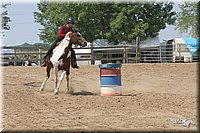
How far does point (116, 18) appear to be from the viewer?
1577 inches

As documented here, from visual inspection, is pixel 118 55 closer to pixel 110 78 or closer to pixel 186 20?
pixel 110 78

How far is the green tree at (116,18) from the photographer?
129ft

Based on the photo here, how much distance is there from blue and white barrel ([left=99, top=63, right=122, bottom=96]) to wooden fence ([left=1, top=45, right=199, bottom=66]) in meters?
13.7

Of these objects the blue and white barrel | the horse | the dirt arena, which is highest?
the horse

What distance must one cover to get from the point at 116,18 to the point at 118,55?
9.75 m

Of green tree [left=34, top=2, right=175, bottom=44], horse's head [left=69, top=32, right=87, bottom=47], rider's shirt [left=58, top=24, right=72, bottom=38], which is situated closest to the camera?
horse's head [left=69, top=32, right=87, bottom=47]

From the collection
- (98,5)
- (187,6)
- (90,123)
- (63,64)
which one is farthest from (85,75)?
(187,6)

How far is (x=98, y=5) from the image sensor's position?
1513 inches

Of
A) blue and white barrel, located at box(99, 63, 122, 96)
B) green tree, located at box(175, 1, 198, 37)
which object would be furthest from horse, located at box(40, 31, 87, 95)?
green tree, located at box(175, 1, 198, 37)

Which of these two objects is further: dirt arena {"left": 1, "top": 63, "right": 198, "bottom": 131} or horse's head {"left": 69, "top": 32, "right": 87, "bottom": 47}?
horse's head {"left": 69, "top": 32, "right": 87, "bottom": 47}

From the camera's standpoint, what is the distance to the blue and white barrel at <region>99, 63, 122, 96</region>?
1176cm

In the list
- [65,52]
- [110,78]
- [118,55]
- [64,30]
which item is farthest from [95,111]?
[118,55]

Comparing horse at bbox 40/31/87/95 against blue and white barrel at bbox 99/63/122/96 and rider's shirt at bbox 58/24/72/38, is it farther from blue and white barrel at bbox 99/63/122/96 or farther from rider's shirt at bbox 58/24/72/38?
blue and white barrel at bbox 99/63/122/96

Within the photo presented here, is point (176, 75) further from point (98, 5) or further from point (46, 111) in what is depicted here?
point (98, 5)
